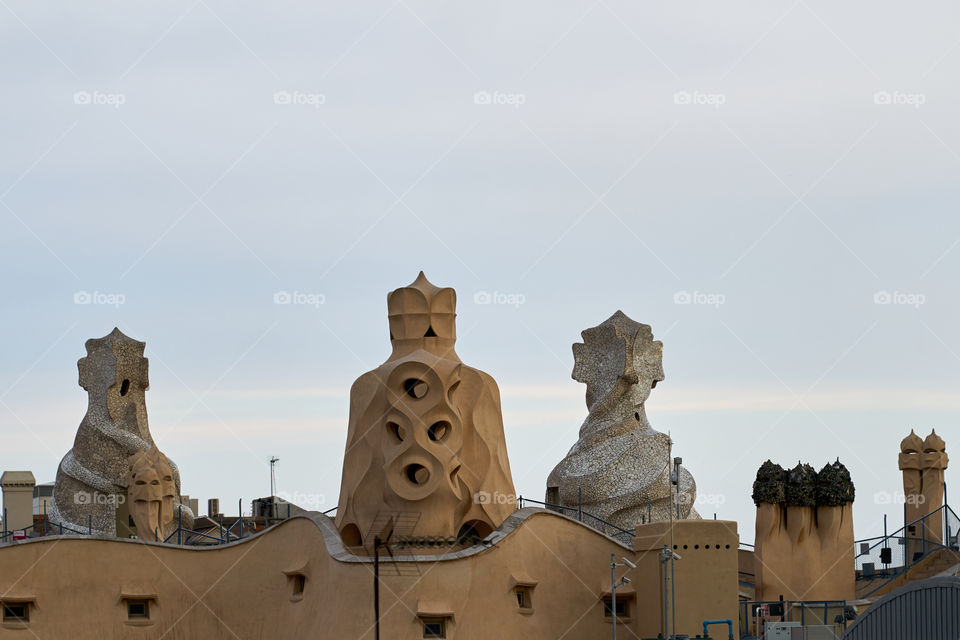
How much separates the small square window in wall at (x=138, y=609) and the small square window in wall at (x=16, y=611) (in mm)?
2820

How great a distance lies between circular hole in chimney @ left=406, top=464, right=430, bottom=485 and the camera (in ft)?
156

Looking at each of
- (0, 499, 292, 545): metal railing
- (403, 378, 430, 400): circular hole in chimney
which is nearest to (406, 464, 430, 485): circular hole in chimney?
(403, 378, 430, 400): circular hole in chimney

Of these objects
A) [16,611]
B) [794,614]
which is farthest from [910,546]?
[16,611]

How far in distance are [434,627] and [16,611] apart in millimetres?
12498

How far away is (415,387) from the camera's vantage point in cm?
4784

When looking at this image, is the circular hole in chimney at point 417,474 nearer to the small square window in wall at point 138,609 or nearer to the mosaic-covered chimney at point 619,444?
the small square window in wall at point 138,609

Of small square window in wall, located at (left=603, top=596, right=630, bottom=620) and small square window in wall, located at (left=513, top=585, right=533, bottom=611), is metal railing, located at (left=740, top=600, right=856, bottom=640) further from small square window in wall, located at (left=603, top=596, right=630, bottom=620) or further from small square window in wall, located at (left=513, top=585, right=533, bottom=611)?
small square window in wall, located at (left=513, top=585, right=533, bottom=611)

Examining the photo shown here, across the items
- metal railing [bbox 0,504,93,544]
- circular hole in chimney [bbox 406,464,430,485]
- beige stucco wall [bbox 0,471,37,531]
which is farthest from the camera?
beige stucco wall [bbox 0,471,37,531]

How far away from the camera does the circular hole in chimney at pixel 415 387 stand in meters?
47.8

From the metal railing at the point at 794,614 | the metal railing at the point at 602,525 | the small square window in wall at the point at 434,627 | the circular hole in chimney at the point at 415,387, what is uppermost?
the circular hole in chimney at the point at 415,387

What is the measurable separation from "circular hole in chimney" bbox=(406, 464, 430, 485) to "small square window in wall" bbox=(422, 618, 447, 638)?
12.2ft

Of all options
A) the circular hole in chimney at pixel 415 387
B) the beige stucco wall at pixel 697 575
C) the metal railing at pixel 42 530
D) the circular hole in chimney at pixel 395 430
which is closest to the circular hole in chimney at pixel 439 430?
the circular hole in chimney at pixel 395 430

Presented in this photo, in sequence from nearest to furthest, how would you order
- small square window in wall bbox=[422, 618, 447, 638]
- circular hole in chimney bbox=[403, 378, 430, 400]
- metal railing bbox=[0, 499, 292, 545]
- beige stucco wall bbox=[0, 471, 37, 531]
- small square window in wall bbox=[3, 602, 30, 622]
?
1. small square window in wall bbox=[422, 618, 447, 638]
2. circular hole in chimney bbox=[403, 378, 430, 400]
3. small square window in wall bbox=[3, 602, 30, 622]
4. metal railing bbox=[0, 499, 292, 545]
5. beige stucco wall bbox=[0, 471, 37, 531]

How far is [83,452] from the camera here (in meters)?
64.3
